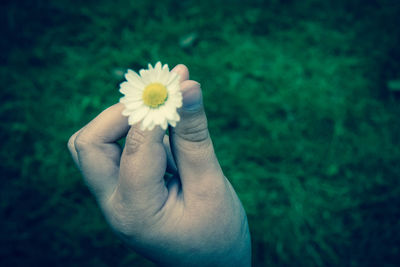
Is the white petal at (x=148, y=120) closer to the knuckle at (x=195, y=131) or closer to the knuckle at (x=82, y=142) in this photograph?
the knuckle at (x=195, y=131)

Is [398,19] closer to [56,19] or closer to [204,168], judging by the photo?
[204,168]

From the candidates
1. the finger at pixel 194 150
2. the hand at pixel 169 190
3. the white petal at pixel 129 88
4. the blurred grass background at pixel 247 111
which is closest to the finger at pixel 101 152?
the hand at pixel 169 190

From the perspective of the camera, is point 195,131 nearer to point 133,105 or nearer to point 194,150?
point 194,150

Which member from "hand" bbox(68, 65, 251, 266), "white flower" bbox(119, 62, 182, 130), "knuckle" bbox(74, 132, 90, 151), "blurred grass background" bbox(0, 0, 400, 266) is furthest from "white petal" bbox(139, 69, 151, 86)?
"blurred grass background" bbox(0, 0, 400, 266)

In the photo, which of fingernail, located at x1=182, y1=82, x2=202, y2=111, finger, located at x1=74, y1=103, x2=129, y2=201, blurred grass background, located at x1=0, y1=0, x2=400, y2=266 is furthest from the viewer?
blurred grass background, located at x1=0, y1=0, x2=400, y2=266

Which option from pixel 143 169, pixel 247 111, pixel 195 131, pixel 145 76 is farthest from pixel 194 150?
pixel 247 111

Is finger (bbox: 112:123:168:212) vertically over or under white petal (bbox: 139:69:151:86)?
under

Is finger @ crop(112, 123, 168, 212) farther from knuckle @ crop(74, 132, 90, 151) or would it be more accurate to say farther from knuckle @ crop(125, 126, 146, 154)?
knuckle @ crop(74, 132, 90, 151)
